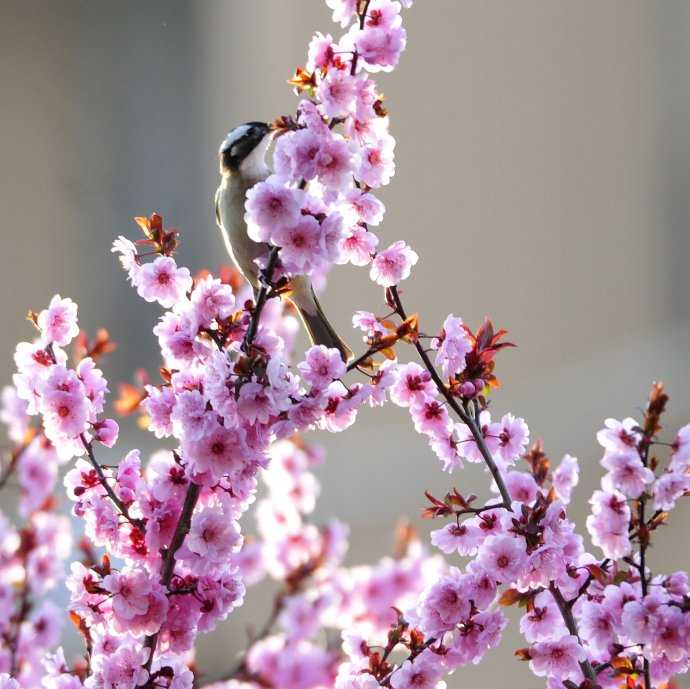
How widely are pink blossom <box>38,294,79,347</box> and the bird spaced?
455mm

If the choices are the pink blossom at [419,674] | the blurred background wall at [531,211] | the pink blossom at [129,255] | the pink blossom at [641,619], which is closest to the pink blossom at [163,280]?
the pink blossom at [129,255]

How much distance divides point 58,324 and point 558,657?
64 centimetres

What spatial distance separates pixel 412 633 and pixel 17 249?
14.9 ft

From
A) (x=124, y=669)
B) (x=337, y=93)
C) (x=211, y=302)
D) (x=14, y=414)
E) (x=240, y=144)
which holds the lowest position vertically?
(x=124, y=669)

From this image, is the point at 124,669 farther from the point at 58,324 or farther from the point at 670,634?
the point at 670,634

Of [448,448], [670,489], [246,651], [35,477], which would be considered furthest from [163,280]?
[35,477]

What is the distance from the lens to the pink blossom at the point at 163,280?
1.15 m

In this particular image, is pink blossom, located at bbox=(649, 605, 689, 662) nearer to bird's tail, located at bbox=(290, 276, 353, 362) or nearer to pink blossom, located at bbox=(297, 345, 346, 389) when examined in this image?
pink blossom, located at bbox=(297, 345, 346, 389)

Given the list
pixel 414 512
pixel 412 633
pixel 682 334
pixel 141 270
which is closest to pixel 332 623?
pixel 412 633

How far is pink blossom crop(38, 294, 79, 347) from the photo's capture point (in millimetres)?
1160

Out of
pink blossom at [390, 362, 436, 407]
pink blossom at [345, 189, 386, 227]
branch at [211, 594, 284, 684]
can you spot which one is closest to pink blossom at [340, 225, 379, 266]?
pink blossom at [345, 189, 386, 227]

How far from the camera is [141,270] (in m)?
1.15

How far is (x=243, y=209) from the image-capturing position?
5.39ft

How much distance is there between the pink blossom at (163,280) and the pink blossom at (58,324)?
83mm
